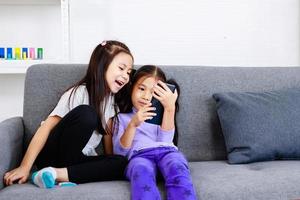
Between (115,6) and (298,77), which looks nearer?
(298,77)

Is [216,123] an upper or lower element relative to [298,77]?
lower

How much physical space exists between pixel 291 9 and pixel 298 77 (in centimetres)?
66

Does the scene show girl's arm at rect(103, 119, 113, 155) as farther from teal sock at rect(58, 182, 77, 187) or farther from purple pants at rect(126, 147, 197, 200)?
teal sock at rect(58, 182, 77, 187)

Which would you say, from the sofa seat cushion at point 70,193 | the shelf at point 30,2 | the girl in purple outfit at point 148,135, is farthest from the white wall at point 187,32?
the sofa seat cushion at point 70,193

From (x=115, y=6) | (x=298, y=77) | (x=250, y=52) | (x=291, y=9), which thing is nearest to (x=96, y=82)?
(x=115, y=6)

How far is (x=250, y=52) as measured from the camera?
2.17 m

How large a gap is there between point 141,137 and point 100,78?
276 millimetres

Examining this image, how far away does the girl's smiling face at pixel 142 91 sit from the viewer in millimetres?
1482

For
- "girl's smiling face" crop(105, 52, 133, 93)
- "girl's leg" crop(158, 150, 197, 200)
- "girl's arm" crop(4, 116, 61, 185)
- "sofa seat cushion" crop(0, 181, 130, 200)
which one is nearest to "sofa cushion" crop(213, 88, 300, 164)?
"girl's leg" crop(158, 150, 197, 200)

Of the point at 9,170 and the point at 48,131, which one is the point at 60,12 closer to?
the point at 48,131

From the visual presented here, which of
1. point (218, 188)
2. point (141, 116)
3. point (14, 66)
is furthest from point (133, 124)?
point (14, 66)

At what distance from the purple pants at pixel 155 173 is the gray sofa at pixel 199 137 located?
0.04m

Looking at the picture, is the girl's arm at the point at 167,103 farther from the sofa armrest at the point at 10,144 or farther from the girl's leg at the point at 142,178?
the sofa armrest at the point at 10,144

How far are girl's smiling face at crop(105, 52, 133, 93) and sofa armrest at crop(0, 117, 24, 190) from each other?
380mm
